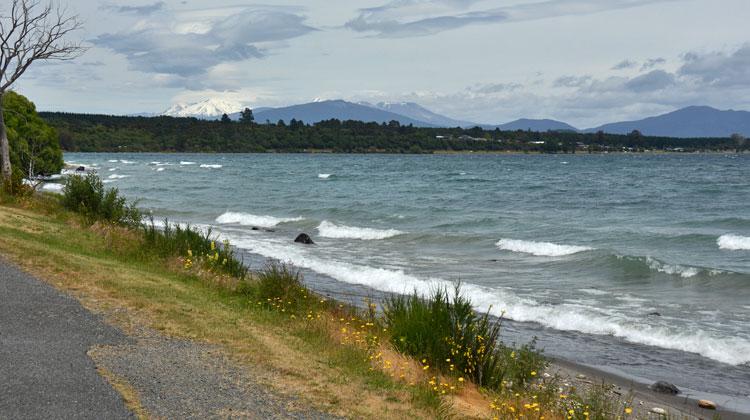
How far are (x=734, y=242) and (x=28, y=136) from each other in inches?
1704

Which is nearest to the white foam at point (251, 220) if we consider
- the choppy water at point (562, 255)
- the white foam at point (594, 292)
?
the choppy water at point (562, 255)

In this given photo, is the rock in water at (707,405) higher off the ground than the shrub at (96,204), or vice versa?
the shrub at (96,204)

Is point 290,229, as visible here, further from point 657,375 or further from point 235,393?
point 235,393

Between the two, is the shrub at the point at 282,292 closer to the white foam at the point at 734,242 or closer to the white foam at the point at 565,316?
the white foam at the point at 565,316

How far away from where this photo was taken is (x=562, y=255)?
24.3 m

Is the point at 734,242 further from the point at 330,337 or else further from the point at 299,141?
the point at 299,141

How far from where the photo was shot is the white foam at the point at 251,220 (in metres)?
36.2

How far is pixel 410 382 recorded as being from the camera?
27.0 ft

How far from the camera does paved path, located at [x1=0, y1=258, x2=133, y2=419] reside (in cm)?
605

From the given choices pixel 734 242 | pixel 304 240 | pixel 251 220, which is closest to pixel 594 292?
pixel 734 242

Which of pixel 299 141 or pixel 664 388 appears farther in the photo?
pixel 299 141

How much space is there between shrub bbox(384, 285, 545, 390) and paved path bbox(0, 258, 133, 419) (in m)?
3.48

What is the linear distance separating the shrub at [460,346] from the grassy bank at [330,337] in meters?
0.02

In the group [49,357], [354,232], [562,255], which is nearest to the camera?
[49,357]
